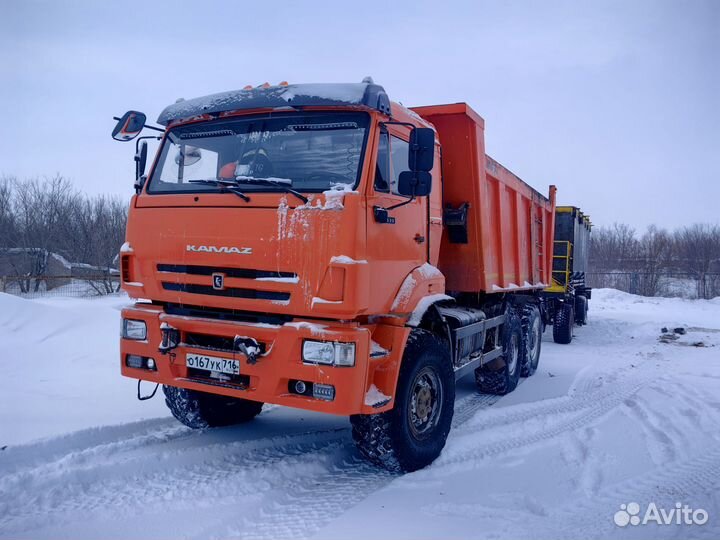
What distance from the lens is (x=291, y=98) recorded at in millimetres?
4359

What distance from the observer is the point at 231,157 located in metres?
4.64

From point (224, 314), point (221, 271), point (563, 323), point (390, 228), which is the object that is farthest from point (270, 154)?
point (563, 323)

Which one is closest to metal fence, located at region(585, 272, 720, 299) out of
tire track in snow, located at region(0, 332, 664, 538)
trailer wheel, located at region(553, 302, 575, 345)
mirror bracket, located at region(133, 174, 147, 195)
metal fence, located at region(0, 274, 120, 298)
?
trailer wheel, located at region(553, 302, 575, 345)

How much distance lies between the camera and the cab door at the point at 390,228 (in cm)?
420

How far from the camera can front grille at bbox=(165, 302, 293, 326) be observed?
4.23 metres

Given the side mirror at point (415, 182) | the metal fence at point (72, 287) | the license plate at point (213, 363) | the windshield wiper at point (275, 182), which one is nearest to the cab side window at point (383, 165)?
the side mirror at point (415, 182)

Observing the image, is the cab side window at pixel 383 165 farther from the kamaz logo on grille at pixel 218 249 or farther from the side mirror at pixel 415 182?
the kamaz logo on grille at pixel 218 249

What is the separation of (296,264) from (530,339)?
6066 millimetres

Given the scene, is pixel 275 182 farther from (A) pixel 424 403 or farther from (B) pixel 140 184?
(A) pixel 424 403

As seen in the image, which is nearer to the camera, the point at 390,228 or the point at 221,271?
the point at 221,271

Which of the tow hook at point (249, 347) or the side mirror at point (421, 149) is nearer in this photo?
the tow hook at point (249, 347)

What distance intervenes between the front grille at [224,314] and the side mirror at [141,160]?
4.44ft

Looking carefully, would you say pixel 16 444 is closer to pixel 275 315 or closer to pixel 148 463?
pixel 148 463

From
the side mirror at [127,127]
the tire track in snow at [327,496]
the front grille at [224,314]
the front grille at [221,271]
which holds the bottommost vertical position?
the tire track in snow at [327,496]
